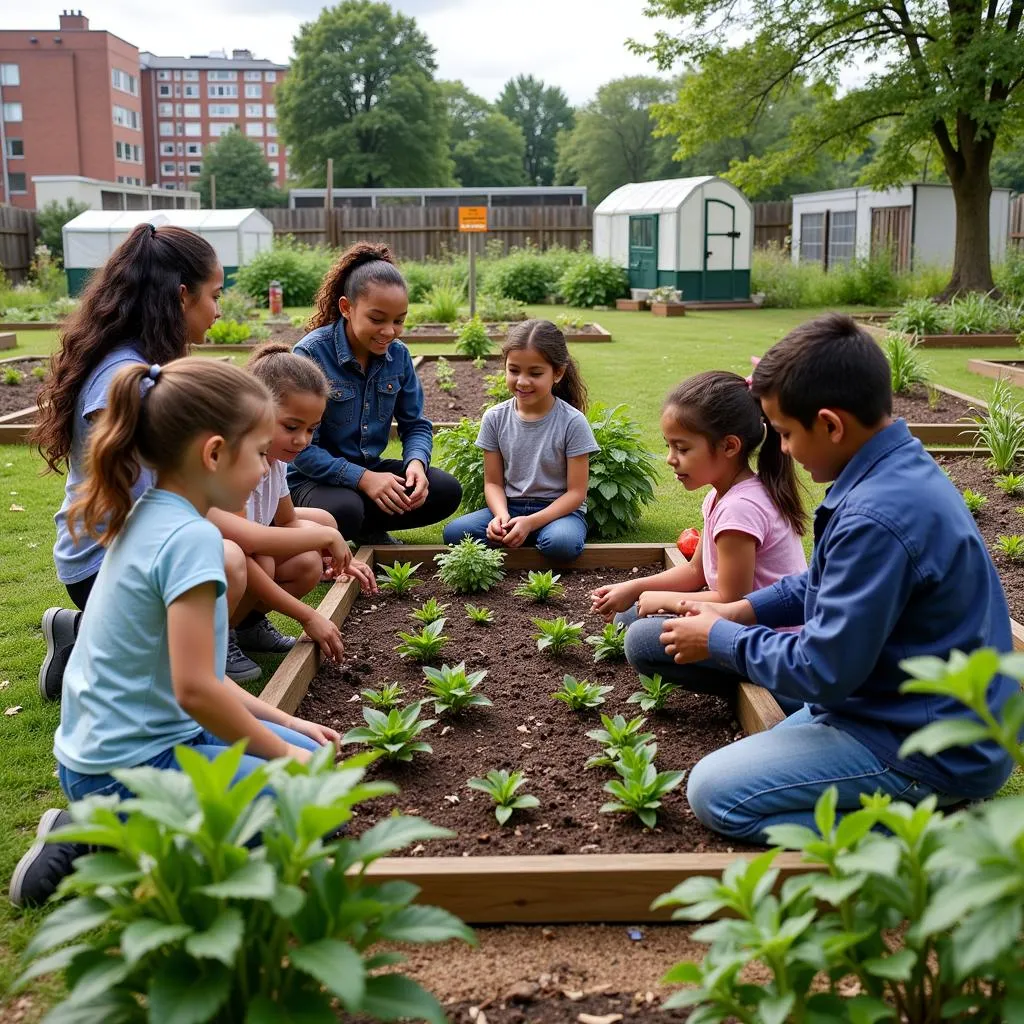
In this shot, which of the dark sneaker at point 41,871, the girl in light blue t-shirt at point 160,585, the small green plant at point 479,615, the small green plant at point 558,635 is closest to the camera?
the girl in light blue t-shirt at point 160,585

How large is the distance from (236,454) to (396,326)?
2799mm

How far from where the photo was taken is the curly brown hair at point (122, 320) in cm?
362

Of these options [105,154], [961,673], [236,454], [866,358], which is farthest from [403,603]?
[105,154]

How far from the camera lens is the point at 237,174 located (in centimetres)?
7825

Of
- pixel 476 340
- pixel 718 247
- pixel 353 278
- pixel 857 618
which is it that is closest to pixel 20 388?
pixel 476 340

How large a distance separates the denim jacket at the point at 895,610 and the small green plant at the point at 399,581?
2.48 meters

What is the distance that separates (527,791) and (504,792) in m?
0.19

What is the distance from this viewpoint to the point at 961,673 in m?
1.42

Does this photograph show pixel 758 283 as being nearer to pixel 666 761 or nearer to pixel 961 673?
pixel 666 761

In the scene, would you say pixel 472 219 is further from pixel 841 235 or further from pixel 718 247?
pixel 841 235

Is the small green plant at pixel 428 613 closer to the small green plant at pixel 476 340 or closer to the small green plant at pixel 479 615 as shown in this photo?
the small green plant at pixel 479 615

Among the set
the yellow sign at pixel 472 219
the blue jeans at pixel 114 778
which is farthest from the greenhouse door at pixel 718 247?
the blue jeans at pixel 114 778

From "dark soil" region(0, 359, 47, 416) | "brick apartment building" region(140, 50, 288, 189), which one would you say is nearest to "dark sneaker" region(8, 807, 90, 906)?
"dark soil" region(0, 359, 47, 416)

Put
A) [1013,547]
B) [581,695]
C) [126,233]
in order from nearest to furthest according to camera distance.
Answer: [581,695]
[1013,547]
[126,233]
